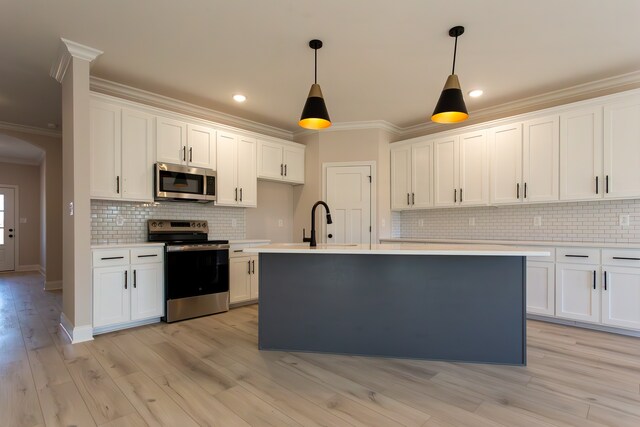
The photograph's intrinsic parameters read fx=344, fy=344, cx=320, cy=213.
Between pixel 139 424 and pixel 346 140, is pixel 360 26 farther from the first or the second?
pixel 139 424

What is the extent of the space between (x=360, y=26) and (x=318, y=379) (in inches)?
109

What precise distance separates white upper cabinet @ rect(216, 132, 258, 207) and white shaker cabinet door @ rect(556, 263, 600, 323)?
3.88 metres

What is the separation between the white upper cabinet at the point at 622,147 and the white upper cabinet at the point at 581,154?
65 mm

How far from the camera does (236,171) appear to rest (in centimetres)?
477

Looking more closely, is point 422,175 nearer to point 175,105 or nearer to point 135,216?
point 175,105

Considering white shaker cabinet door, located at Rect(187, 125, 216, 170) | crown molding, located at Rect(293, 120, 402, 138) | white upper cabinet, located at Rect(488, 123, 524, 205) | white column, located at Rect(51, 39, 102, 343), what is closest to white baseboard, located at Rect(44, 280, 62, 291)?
white column, located at Rect(51, 39, 102, 343)

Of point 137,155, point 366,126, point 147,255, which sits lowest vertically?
point 147,255

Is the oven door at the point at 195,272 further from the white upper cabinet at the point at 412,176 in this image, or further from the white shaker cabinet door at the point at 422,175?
the white shaker cabinet door at the point at 422,175

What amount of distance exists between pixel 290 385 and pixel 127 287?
219 cm

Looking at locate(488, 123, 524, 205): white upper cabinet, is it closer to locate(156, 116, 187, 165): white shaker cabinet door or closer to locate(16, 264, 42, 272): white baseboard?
locate(156, 116, 187, 165): white shaker cabinet door

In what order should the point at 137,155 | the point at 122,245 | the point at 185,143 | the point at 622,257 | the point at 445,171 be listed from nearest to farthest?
the point at 622,257 → the point at 122,245 → the point at 137,155 → the point at 185,143 → the point at 445,171

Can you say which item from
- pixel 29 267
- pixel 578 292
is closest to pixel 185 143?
pixel 578 292

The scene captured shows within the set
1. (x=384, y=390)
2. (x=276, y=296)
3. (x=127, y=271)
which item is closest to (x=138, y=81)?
(x=127, y=271)

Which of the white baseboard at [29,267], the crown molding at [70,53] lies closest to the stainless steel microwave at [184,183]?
the crown molding at [70,53]
